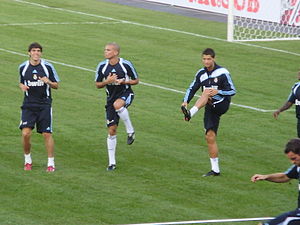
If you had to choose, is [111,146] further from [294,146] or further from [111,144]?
[294,146]

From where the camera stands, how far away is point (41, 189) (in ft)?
53.8

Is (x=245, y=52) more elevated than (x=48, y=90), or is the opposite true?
(x=245, y=52)

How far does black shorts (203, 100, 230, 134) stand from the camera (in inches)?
675

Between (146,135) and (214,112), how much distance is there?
12.8ft

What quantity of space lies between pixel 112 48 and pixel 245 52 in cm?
1553

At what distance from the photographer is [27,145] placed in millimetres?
17391

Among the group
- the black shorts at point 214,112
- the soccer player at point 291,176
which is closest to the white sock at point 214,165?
the black shorts at point 214,112

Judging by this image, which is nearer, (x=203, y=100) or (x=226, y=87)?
(x=203, y=100)

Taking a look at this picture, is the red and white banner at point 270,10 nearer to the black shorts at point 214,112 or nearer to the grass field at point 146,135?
the grass field at point 146,135

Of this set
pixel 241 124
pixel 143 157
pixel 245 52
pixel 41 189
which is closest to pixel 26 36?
pixel 245 52

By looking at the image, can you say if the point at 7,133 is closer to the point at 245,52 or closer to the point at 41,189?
the point at 41,189

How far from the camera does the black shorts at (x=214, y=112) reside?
56.3ft

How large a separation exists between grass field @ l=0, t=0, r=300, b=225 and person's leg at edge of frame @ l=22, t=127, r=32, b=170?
0.56 ft

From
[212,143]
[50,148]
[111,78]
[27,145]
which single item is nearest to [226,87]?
[212,143]
